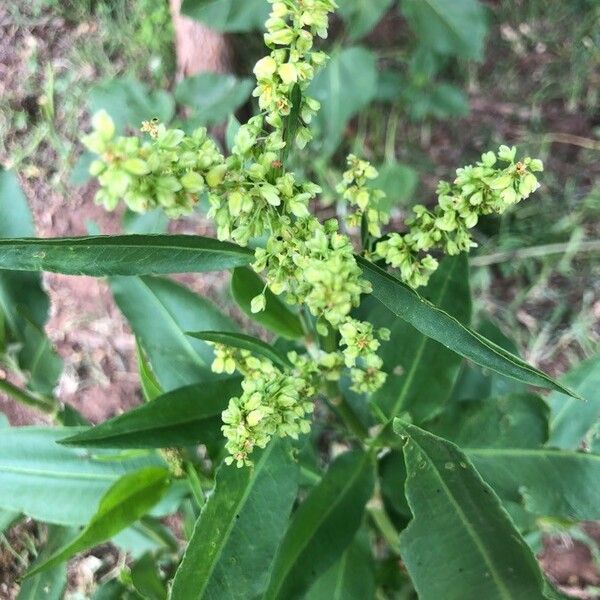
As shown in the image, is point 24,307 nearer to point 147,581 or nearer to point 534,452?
point 147,581

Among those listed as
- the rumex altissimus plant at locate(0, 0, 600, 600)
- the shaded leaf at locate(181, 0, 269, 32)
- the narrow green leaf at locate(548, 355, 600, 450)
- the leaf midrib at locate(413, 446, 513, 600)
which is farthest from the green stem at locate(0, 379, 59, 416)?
the shaded leaf at locate(181, 0, 269, 32)

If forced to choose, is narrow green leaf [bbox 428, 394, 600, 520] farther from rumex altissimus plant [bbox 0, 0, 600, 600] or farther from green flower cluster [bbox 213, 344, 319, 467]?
green flower cluster [bbox 213, 344, 319, 467]

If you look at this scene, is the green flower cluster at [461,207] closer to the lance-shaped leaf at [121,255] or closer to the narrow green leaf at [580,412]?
the lance-shaped leaf at [121,255]

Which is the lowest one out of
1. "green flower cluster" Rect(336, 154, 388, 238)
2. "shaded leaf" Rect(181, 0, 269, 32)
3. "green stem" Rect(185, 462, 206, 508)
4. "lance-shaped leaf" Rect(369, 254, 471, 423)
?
"green stem" Rect(185, 462, 206, 508)

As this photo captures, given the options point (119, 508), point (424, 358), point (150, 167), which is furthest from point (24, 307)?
point (150, 167)

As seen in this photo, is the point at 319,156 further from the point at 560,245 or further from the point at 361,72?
the point at 560,245

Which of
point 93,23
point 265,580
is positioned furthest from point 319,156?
point 265,580

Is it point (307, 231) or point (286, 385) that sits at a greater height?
point (307, 231)
